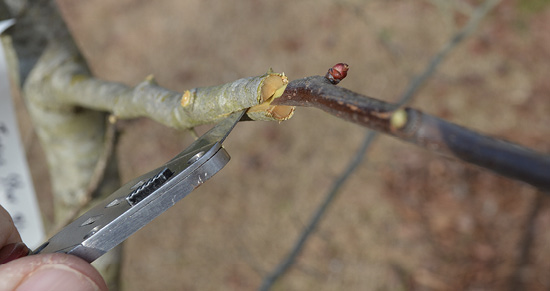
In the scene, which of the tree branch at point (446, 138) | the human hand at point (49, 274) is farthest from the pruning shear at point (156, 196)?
the tree branch at point (446, 138)

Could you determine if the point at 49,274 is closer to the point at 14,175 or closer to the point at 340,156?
the point at 14,175

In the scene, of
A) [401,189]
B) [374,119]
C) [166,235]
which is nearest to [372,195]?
[401,189]

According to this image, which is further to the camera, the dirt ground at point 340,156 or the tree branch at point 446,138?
the dirt ground at point 340,156

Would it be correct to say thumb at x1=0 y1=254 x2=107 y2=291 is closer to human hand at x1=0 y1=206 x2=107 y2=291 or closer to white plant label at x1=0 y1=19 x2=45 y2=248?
human hand at x1=0 y1=206 x2=107 y2=291

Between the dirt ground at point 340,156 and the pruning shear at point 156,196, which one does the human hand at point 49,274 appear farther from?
the dirt ground at point 340,156

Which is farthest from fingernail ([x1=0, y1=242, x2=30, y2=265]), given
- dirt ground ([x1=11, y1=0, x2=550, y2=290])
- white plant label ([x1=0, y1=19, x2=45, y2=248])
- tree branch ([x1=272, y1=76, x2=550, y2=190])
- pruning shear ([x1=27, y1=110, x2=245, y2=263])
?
dirt ground ([x1=11, y1=0, x2=550, y2=290])

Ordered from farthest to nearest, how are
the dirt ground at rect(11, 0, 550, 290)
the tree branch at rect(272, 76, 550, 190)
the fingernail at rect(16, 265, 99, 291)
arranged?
the dirt ground at rect(11, 0, 550, 290)
the fingernail at rect(16, 265, 99, 291)
the tree branch at rect(272, 76, 550, 190)

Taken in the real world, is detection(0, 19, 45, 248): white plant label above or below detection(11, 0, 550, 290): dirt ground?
below
